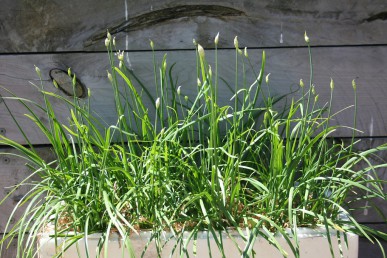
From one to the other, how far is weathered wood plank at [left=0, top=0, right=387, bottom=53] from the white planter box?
588 millimetres

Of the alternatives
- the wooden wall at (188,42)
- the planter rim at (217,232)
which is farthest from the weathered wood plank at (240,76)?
the planter rim at (217,232)

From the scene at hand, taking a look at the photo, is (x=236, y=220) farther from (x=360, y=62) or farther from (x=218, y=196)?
(x=360, y=62)

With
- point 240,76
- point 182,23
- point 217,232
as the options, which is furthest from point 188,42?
point 217,232

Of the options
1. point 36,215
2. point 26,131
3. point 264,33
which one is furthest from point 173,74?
point 36,215

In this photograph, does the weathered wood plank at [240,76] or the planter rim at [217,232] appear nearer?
the planter rim at [217,232]

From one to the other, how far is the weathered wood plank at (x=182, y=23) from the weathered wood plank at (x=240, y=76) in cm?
3

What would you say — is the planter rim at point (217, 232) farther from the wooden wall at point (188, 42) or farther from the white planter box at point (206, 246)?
the wooden wall at point (188, 42)

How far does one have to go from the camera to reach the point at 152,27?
6.07ft

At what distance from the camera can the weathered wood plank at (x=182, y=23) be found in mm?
1833

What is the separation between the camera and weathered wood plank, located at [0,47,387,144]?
1849 mm

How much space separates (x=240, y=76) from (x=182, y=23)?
209 mm

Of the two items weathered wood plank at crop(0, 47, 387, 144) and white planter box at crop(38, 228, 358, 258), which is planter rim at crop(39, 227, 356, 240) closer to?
white planter box at crop(38, 228, 358, 258)

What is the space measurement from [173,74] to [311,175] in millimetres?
485

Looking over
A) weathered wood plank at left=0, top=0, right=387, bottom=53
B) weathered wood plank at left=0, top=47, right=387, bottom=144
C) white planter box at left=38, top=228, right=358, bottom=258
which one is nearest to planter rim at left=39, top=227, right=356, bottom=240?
white planter box at left=38, top=228, right=358, bottom=258
